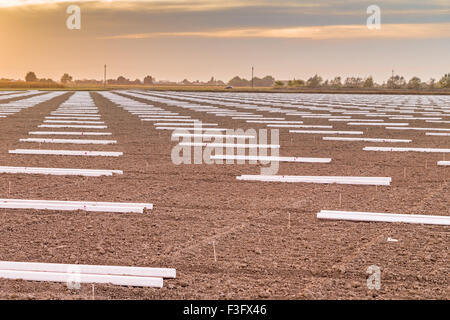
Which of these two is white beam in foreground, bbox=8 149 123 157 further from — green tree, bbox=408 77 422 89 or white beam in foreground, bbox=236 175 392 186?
green tree, bbox=408 77 422 89

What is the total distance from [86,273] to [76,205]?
2275mm

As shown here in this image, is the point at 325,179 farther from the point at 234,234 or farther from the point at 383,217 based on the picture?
the point at 234,234

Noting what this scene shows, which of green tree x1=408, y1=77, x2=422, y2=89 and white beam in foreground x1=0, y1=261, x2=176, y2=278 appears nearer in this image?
white beam in foreground x1=0, y1=261, x2=176, y2=278

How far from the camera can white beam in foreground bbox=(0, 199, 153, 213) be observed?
6.28m

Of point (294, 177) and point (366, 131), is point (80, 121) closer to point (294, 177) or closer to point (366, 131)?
point (366, 131)

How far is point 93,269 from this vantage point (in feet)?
14.1

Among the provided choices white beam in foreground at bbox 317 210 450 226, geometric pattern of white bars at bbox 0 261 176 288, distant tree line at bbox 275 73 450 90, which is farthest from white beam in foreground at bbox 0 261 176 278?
distant tree line at bbox 275 73 450 90

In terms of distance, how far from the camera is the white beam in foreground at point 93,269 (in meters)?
4.25

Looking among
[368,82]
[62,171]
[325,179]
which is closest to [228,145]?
[325,179]

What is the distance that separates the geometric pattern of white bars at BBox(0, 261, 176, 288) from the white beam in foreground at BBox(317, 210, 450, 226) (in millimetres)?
2430

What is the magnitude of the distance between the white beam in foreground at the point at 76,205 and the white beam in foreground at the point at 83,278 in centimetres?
205
